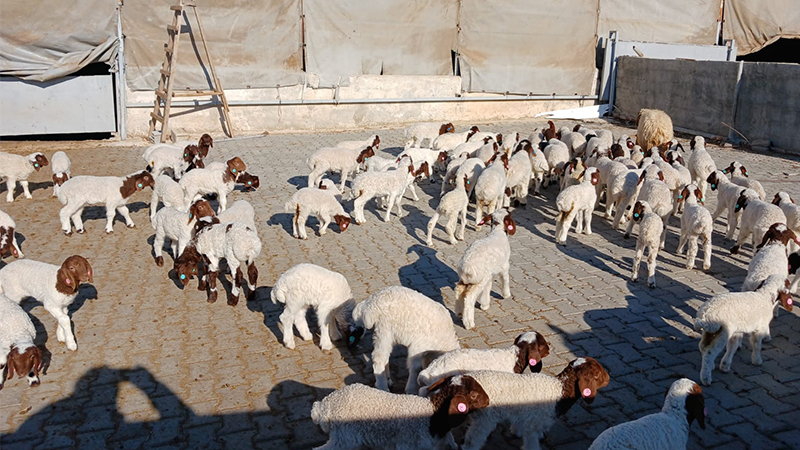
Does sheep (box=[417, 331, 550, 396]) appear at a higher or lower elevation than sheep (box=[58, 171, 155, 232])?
lower

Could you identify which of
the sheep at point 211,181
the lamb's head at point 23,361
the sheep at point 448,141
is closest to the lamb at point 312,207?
the sheep at point 211,181

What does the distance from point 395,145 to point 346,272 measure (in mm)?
9079

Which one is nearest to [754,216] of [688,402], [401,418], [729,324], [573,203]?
[573,203]

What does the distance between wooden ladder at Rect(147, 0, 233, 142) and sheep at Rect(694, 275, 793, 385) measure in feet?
46.5

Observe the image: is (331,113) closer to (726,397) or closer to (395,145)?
(395,145)

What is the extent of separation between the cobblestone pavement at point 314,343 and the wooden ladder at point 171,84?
6143 millimetres

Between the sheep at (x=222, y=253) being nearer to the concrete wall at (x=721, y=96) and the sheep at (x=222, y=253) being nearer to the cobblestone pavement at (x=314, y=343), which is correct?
the cobblestone pavement at (x=314, y=343)

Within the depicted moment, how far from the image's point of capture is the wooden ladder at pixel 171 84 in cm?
1678

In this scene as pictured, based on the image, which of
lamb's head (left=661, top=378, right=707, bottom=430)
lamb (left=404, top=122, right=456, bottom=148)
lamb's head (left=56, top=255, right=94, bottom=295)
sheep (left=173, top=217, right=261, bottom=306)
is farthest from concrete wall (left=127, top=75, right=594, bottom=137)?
lamb's head (left=661, top=378, right=707, bottom=430)

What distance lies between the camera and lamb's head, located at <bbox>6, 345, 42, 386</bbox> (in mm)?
5754

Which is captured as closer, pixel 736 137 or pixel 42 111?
pixel 42 111

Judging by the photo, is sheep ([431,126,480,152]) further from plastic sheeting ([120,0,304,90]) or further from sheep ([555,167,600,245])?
plastic sheeting ([120,0,304,90])

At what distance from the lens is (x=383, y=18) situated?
66.6ft

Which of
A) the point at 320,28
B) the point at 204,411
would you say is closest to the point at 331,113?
the point at 320,28
